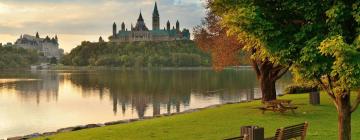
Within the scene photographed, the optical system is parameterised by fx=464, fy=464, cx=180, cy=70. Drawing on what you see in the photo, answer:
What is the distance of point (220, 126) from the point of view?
67.4 feet

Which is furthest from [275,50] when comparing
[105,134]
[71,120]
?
[71,120]

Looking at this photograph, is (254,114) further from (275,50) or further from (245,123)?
(275,50)

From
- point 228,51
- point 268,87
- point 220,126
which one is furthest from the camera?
point 228,51

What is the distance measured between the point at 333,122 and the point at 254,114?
4.66 m

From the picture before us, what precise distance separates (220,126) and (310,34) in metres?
10.1

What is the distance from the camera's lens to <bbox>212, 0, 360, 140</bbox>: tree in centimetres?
1012

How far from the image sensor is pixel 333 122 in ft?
67.6

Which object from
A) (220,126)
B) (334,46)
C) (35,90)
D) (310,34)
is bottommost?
(35,90)

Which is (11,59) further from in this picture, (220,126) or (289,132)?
(289,132)

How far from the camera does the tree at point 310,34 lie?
33.2ft

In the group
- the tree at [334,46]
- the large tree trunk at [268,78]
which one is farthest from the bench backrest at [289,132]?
the large tree trunk at [268,78]

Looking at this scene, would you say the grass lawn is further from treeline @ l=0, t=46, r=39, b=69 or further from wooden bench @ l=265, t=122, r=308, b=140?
treeline @ l=0, t=46, r=39, b=69

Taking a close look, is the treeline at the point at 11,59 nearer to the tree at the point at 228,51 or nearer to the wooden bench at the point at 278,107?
the tree at the point at 228,51

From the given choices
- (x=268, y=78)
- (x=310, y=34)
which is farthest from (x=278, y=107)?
(x=310, y=34)
